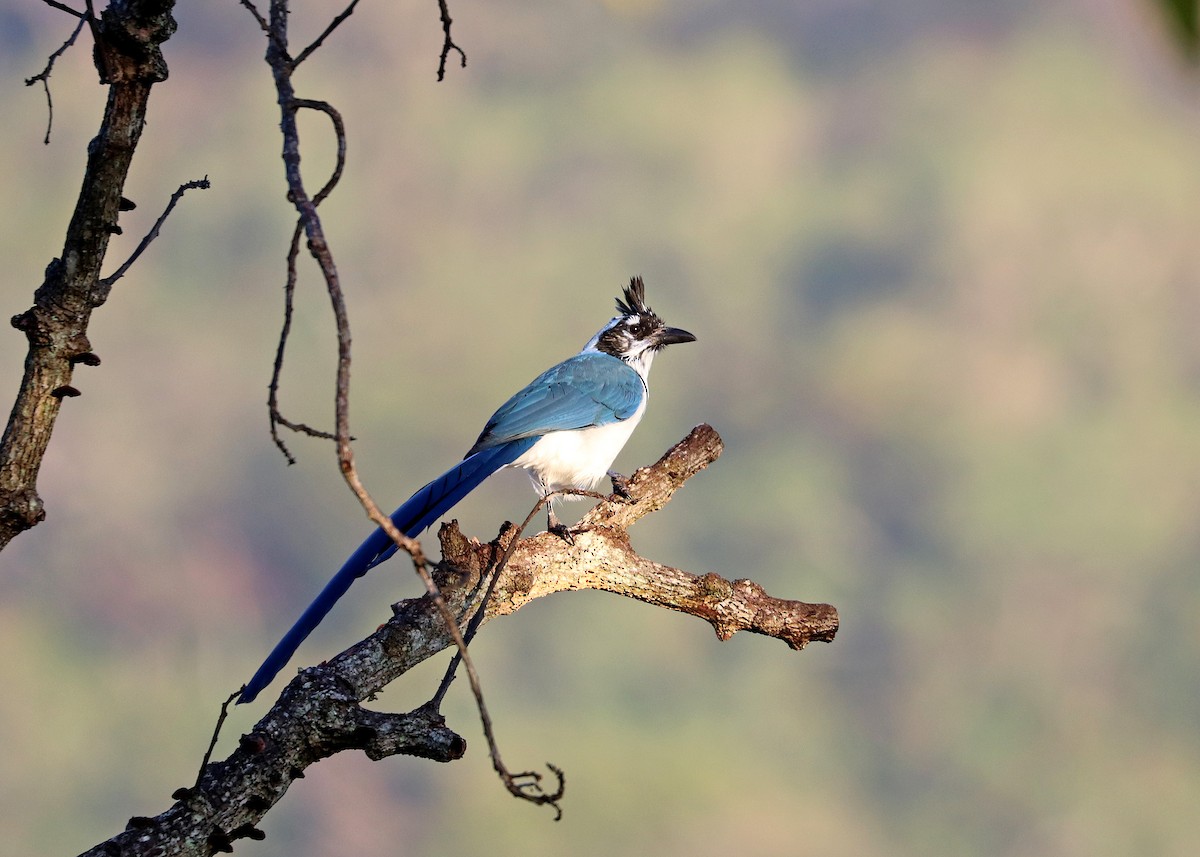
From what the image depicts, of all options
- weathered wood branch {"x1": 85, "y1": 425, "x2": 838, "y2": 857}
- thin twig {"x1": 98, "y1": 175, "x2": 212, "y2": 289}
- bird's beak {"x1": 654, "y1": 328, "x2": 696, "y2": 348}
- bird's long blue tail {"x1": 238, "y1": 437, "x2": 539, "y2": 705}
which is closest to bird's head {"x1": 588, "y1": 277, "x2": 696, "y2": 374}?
bird's beak {"x1": 654, "y1": 328, "x2": 696, "y2": 348}

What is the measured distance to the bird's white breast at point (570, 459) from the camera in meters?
4.75

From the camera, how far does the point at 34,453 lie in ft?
8.72

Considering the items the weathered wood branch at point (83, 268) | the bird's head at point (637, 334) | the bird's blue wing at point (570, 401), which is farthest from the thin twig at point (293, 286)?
the bird's head at point (637, 334)

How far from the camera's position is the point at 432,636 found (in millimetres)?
3506

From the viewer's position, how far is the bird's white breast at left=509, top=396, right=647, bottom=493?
475cm

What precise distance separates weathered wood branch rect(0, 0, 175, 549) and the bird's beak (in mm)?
3501

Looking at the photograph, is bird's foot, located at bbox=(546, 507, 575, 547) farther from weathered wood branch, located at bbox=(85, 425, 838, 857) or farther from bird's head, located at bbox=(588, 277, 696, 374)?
bird's head, located at bbox=(588, 277, 696, 374)

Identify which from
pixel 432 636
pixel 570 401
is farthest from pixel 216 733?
pixel 570 401

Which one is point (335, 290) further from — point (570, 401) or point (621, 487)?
point (570, 401)

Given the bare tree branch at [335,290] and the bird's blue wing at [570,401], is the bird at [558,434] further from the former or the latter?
the bare tree branch at [335,290]

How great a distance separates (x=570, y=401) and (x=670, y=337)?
1.22 meters

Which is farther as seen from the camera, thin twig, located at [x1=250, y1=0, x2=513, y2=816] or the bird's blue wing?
the bird's blue wing

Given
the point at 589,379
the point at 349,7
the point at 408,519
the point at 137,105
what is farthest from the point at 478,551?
the point at 349,7

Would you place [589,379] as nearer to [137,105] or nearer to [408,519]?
[408,519]
